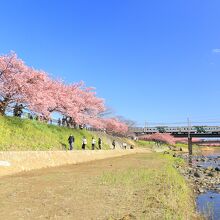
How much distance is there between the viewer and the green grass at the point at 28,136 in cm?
3348

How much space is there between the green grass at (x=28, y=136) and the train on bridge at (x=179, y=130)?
6773cm

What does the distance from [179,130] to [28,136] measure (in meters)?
85.0

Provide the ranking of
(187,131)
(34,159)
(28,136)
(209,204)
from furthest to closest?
(187,131) < (28,136) < (34,159) < (209,204)

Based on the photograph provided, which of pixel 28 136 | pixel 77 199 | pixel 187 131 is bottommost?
pixel 77 199

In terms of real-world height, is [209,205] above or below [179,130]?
below

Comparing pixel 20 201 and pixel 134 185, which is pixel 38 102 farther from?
pixel 20 201

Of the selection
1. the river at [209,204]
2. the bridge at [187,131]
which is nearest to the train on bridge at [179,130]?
the bridge at [187,131]

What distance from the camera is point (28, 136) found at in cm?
3772

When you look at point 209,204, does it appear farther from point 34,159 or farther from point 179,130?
point 179,130

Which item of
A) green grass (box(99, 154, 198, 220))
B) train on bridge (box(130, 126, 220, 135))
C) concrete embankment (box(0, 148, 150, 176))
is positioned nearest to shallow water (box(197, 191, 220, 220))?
green grass (box(99, 154, 198, 220))

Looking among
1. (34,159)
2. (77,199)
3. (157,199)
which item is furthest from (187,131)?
(77,199)

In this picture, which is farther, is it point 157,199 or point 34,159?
point 34,159

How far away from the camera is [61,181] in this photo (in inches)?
758

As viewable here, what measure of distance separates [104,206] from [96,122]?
63.0 m
